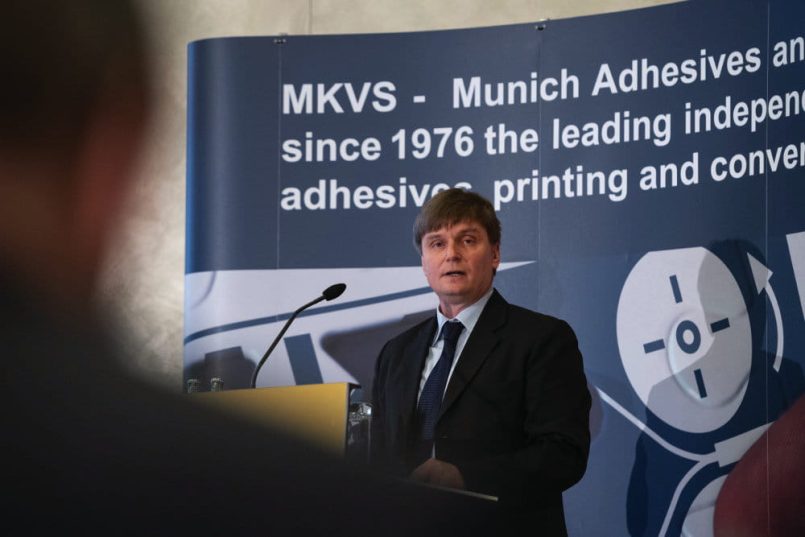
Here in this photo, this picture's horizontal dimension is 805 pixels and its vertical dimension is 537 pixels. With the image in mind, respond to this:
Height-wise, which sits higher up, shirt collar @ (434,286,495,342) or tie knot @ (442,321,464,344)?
shirt collar @ (434,286,495,342)

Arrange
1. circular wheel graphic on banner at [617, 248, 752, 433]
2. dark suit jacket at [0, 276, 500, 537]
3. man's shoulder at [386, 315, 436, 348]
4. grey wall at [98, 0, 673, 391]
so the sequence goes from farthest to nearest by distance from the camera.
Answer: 1. grey wall at [98, 0, 673, 391]
2. circular wheel graphic on banner at [617, 248, 752, 433]
3. man's shoulder at [386, 315, 436, 348]
4. dark suit jacket at [0, 276, 500, 537]

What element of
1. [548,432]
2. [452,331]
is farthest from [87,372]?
[452,331]

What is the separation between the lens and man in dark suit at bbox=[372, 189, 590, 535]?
2.27 m

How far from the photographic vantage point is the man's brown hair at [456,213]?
269 cm

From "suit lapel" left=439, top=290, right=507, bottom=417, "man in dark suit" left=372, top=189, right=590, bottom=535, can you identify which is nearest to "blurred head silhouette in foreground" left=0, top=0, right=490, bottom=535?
"man in dark suit" left=372, top=189, right=590, bottom=535

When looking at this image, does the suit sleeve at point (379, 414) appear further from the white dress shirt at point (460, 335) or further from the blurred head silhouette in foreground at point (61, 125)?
the blurred head silhouette in foreground at point (61, 125)

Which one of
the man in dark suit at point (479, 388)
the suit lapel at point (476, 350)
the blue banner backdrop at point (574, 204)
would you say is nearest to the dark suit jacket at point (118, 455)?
the man in dark suit at point (479, 388)

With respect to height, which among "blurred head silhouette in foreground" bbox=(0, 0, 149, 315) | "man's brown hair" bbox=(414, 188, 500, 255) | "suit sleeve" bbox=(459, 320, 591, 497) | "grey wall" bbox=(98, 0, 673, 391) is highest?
"grey wall" bbox=(98, 0, 673, 391)

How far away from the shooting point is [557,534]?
234cm

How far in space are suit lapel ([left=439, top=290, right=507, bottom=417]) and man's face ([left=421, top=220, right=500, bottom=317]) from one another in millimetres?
73

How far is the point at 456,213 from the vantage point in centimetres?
269

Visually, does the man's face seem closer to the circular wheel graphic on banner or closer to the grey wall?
the circular wheel graphic on banner

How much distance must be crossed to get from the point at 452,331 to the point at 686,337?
1439 millimetres

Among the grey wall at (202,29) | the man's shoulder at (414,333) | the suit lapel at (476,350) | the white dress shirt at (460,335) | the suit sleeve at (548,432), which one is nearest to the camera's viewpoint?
the suit sleeve at (548,432)
